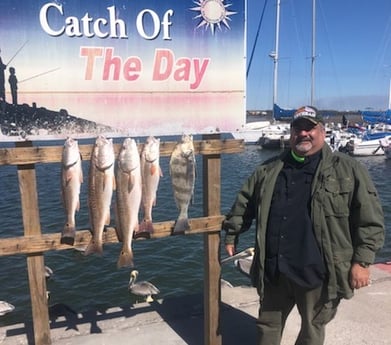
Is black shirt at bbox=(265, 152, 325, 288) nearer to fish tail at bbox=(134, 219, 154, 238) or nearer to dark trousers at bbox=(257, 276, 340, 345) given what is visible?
dark trousers at bbox=(257, 276, 340, 345)

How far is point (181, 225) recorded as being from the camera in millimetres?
3393

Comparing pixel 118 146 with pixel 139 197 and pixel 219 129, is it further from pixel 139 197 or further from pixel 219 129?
pixel 219 129

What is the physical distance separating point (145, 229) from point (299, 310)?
1.32 meters

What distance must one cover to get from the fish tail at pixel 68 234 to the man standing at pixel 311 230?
4.66 ft

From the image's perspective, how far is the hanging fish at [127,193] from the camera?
295 cm

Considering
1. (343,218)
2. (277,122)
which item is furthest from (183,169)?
(277,122)

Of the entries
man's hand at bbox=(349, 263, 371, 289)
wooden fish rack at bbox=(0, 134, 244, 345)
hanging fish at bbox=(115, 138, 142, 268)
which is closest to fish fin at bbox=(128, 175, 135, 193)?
hanging fish at bbox=(115, 138, 142, 268)

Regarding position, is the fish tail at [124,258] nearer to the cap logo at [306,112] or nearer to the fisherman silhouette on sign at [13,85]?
the fisherman silhouette on sign at [13,85]

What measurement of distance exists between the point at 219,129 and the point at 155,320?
2120mm

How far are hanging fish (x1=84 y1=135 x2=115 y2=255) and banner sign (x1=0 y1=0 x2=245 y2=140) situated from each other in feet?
1.43

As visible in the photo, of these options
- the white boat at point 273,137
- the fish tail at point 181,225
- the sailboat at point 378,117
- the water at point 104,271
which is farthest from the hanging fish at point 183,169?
the sailboat at point 378,117

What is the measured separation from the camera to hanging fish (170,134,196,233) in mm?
3176

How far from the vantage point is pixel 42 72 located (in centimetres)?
311

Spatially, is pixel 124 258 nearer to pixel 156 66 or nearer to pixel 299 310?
pixel 299 310
